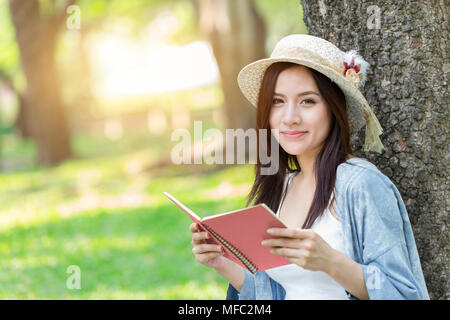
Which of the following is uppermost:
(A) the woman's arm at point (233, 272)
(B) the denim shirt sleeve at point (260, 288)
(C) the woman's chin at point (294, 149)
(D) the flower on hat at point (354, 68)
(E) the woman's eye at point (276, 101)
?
(D) the flower on hat at point (354, 68)

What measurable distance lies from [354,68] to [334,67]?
5.0 inches

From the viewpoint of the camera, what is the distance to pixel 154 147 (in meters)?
17.5

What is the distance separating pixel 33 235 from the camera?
7.48 metres

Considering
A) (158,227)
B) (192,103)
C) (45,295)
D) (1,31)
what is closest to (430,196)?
(45,295)

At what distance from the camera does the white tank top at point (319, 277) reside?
2.11m

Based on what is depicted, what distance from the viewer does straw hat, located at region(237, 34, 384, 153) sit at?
2146mm

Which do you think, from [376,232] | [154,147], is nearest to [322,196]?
[376,232]

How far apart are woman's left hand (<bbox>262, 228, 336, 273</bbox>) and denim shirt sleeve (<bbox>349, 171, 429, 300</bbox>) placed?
0.55 ft

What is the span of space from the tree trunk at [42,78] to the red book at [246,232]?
1267 centimetres

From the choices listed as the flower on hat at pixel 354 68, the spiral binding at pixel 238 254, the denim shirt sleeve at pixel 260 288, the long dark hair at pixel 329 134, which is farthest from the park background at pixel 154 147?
the spiral binding at pixel 238 254

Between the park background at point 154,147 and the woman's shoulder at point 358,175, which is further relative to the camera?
the park background at point 154,147

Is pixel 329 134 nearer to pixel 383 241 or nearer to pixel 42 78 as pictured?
pixel 383 241

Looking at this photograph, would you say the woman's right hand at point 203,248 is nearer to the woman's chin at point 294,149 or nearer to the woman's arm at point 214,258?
the woman's arm at point 214,258

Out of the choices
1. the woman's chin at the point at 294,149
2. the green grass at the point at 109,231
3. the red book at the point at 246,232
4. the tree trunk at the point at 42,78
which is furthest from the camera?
the tree trunk at the point at 42,78
